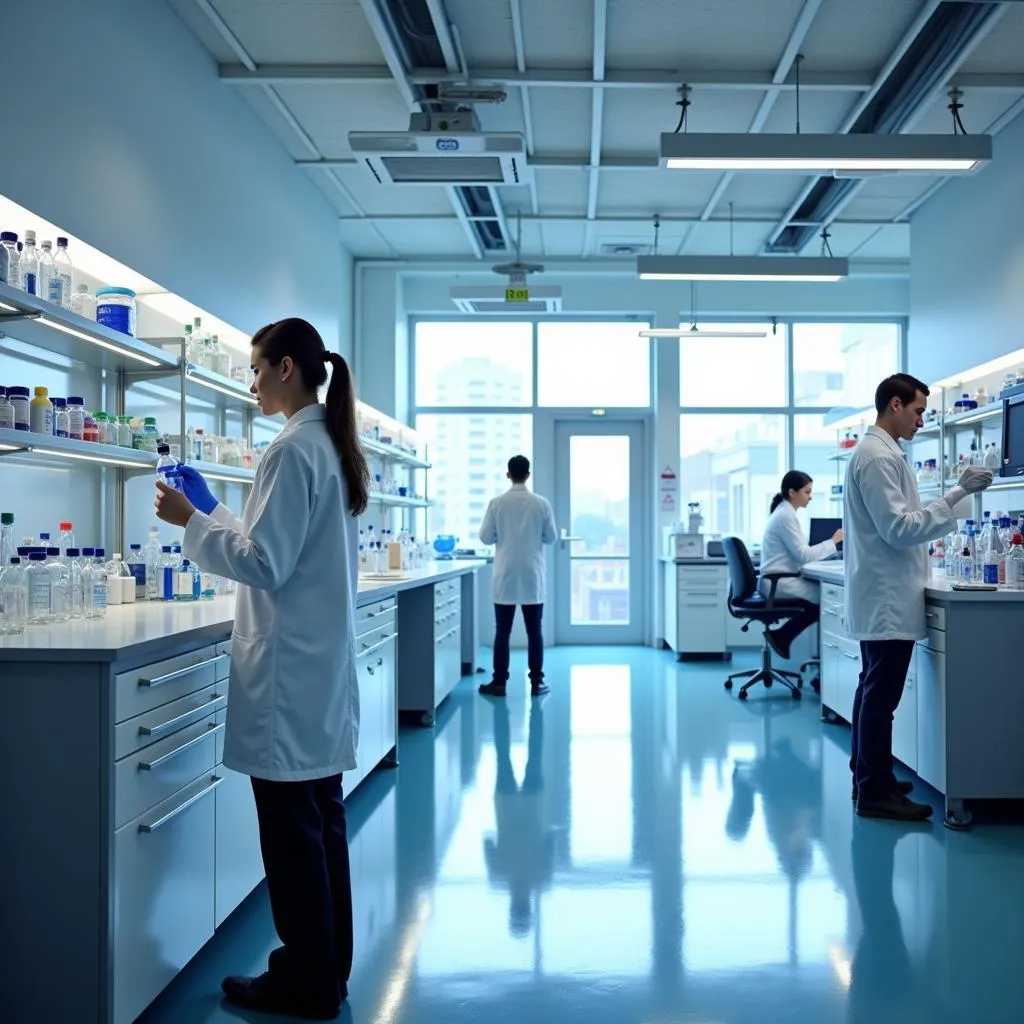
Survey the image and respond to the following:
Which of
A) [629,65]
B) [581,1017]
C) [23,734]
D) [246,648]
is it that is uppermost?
[629,65]

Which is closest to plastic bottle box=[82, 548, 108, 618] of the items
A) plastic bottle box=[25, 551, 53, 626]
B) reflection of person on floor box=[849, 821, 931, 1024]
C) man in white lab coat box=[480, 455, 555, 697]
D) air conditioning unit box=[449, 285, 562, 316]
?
plastic bottle box=[25, 551, 53, 626]

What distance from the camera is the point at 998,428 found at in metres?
5.22

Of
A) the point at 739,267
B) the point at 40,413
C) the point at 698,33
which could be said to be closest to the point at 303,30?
the point at 698,33

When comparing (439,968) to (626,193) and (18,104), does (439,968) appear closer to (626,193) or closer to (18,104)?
(18,104)

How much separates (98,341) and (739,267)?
4.23 meters

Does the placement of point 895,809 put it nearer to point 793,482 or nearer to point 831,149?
point 831,149

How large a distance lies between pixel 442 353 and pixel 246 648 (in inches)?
271

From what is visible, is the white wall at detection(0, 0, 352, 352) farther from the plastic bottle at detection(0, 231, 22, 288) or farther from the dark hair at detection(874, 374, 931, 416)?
the dark hair at detection(874, 374, 931, 416)

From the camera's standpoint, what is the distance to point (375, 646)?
3672 mm

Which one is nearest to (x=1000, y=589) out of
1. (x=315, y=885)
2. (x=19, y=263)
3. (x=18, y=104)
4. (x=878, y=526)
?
(x=878, y=526)

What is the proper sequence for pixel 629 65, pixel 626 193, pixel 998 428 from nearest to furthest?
pixel 629 65 < pixel 998 428 < pixel 626 193

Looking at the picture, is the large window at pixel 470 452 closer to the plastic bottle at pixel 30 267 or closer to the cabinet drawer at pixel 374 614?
the cabinet drawer at pixel 374 614

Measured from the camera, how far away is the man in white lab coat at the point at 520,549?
6238mm

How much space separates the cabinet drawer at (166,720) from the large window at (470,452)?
629cm
